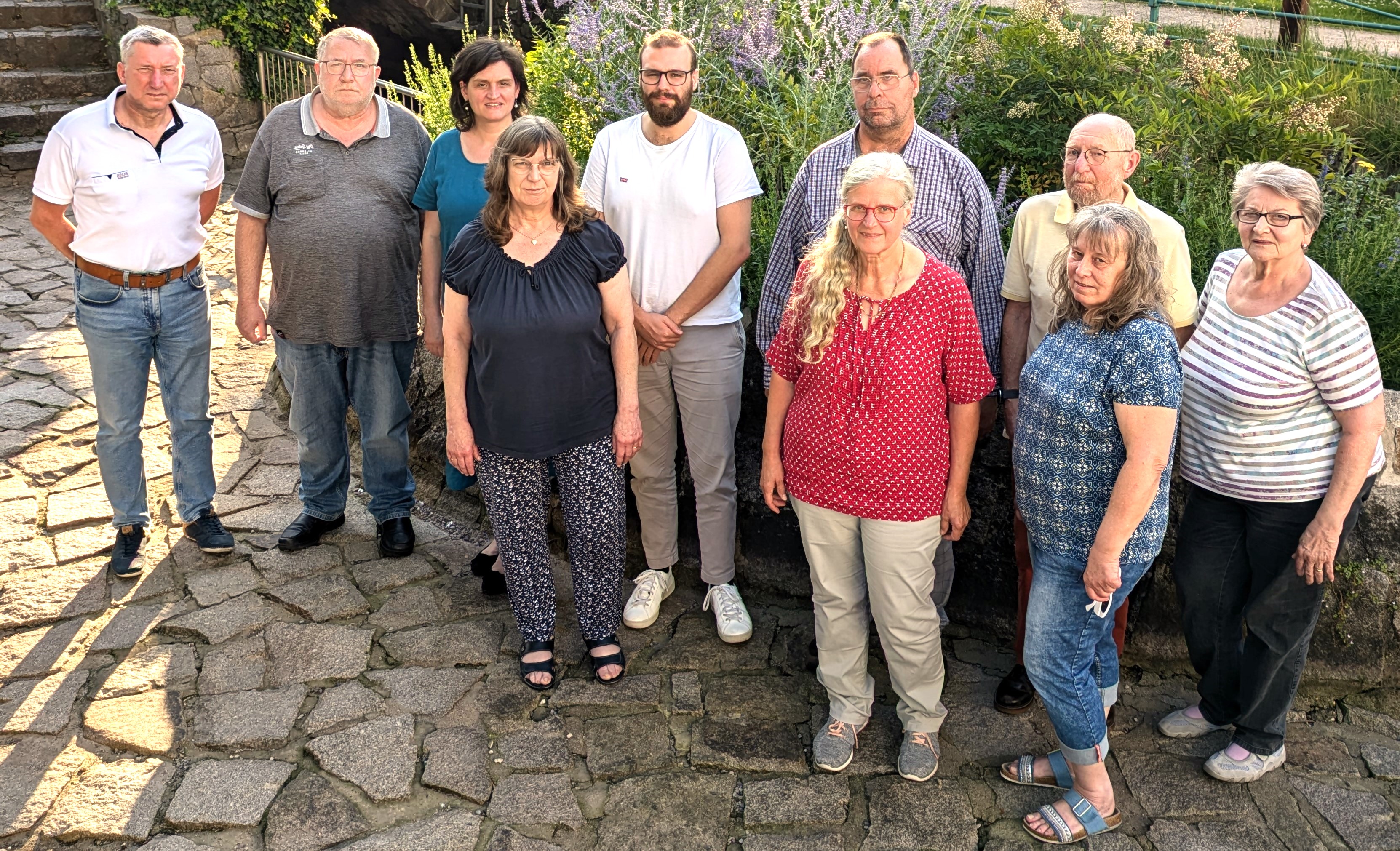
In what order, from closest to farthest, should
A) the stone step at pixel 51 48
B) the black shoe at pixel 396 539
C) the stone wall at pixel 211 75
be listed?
1. the black shoe at pixel 396 539
2. the stone wall at pixel 211 75
3. the stone step at pixel 51 48

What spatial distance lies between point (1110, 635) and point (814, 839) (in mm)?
1084

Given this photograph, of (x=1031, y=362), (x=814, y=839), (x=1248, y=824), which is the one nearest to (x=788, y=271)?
(x=1031, y=362)

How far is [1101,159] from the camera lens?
127 inches

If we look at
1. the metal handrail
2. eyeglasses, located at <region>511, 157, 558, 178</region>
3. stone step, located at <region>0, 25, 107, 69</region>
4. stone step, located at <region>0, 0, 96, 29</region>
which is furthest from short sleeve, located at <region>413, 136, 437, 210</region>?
stone step, located at <region>0, 0, 96, 29</region>

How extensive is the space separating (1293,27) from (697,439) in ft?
16.4

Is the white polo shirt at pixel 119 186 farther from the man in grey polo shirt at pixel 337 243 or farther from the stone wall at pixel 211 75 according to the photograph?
the stone wall at pixel 211 75

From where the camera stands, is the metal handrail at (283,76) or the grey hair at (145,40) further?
the metal handrail at (283,76)

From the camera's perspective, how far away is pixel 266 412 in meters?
6.12

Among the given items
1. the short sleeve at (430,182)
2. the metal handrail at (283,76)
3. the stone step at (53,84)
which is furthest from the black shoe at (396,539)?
the stone step at (53,84)

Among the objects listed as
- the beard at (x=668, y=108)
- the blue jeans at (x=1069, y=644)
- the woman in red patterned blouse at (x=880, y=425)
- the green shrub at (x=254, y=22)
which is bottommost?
the blue jeans at (x=1069, y=644)

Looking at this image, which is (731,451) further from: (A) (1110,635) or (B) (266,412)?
(B) (266,412)

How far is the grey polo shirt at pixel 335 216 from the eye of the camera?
13.8 ft

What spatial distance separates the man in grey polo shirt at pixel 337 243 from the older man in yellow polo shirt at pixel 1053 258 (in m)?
2.28

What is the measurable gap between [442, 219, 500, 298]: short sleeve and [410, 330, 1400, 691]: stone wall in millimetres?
1258
